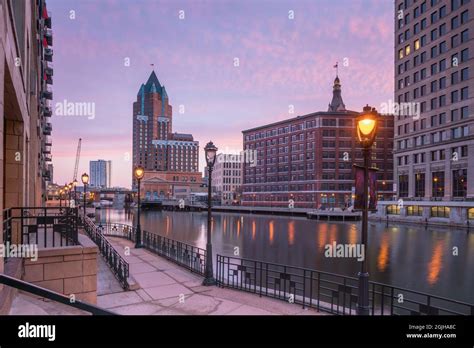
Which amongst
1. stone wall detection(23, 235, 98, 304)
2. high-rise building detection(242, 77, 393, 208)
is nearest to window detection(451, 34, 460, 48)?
high-rise building detection(242, 77, 393, 208)

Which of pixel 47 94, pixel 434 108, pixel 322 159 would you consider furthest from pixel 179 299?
pixel 322 159

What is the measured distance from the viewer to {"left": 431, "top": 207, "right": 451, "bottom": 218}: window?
189 feet

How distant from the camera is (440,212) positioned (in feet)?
193

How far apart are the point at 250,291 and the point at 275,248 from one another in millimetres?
24781

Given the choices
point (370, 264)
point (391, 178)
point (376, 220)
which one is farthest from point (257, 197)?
point (370, 264)

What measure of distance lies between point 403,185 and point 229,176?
8809cm

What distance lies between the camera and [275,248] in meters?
34.8

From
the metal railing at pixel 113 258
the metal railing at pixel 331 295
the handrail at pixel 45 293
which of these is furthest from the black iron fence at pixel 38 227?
the metal railing at pixel 331 295

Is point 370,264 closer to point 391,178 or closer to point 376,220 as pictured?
point 376,220

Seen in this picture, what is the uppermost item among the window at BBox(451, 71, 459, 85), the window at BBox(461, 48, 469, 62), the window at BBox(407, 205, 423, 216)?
the window at BBox(461, 48, 469, 62)

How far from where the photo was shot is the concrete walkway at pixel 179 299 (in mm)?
8500

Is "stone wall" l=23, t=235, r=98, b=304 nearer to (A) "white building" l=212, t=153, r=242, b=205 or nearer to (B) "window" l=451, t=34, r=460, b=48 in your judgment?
(B) "window" l=451, t=34, r=460, b=48

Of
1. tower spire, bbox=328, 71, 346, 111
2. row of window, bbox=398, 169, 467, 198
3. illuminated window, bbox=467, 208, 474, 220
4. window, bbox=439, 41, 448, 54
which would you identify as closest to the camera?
illuminated window, bbox=467, 208, 474, 220

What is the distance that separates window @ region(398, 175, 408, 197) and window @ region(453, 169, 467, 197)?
500 inches
